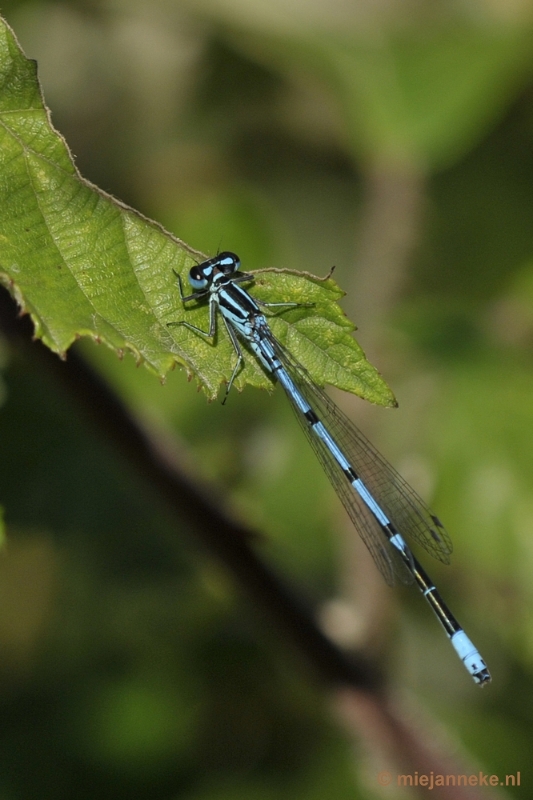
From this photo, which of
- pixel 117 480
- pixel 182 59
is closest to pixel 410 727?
pixel 117 480

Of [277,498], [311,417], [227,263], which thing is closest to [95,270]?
[227,263]

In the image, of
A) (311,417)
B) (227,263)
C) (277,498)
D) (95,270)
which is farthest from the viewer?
(277,498)

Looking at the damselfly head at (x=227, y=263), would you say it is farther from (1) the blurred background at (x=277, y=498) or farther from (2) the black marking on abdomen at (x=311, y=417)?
(2) the black marking on abdomen at (x=311, y=417)

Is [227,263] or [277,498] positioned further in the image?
[277,498]

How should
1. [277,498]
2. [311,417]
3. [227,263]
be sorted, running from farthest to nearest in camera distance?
[277,498] → [311,417] → [227,263]

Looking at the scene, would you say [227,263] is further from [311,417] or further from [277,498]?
[277,498]

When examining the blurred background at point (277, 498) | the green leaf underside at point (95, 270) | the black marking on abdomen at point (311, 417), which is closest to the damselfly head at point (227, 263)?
the blurred background at point (277, 498)

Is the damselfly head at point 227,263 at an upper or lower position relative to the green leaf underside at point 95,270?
upper
